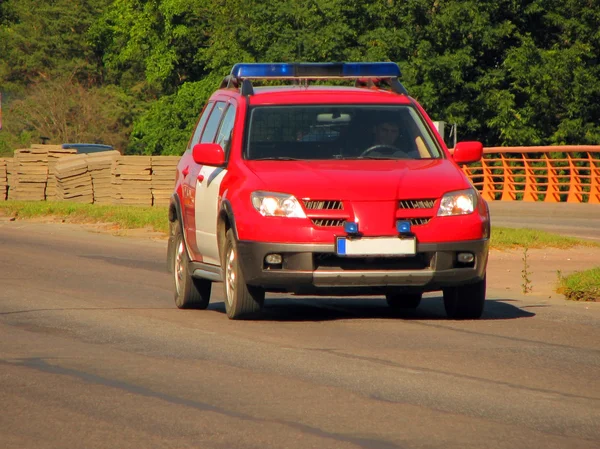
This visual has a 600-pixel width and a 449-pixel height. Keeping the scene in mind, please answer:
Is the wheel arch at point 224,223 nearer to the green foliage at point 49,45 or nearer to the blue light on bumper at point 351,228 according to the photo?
the blue light on bumper at point 351,228

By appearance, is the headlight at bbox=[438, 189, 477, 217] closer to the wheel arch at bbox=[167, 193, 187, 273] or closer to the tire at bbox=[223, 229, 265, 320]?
the tire at bbox=[223, 229, 265, 320]

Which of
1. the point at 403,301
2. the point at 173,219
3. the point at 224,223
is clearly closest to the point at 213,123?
the point at 173,219

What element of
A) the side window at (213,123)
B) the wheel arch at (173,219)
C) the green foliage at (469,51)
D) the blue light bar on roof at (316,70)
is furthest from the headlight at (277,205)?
the green foliage at (469,51)

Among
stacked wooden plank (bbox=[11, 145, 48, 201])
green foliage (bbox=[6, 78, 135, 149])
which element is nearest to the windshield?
stacked wooden plank (bbox=[11, 145, 48, 201])

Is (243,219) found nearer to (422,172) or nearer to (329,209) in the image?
(329,209)

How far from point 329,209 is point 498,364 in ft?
7.21

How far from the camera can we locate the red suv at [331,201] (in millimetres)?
10141

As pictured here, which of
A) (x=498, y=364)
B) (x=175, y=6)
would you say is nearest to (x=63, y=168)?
(x=498, y=364)

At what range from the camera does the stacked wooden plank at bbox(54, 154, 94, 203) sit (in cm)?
3356

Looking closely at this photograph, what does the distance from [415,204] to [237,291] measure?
1.42m

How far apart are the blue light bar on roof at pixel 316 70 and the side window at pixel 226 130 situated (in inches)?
13.5

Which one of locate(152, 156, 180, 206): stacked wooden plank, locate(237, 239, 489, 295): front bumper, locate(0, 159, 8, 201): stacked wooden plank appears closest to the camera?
locate(237, 239, 489, 295): front bumper

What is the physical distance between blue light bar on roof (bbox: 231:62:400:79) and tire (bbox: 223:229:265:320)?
1.72 meters

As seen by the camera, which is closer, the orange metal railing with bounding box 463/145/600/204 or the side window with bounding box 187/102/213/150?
the side window with bounding box 187/102/213/150
